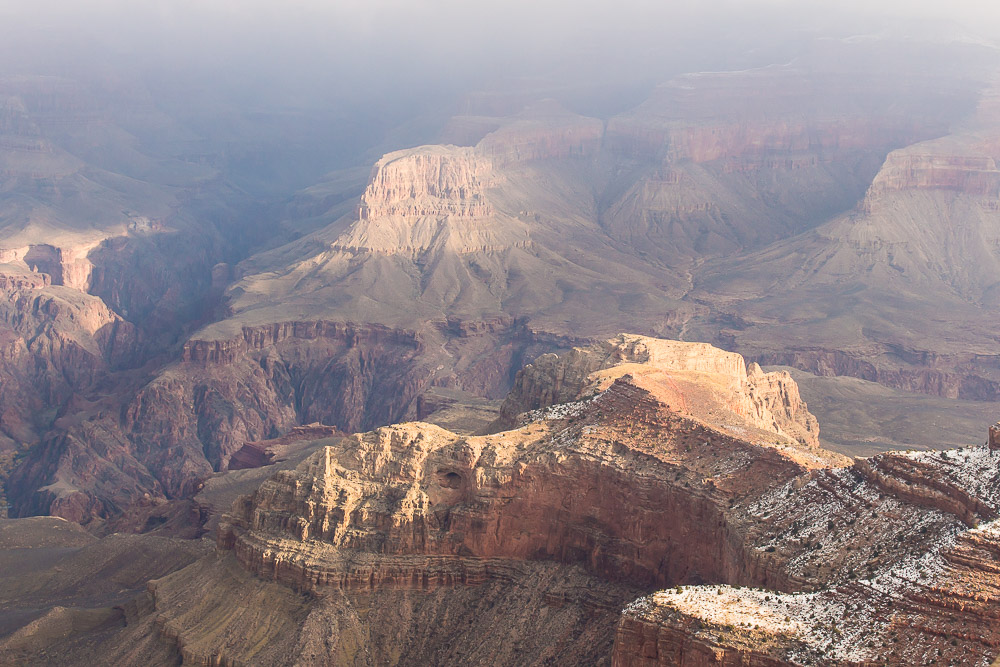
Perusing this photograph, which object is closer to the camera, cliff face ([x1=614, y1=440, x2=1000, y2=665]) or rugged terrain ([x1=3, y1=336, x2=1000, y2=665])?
cliff face ([x1=614, y1=440, x2=1000, y2=665])

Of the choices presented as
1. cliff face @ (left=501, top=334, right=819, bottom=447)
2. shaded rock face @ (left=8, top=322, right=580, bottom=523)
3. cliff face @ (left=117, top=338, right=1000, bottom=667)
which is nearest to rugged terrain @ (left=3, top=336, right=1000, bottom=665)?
cliff face @ (left=117, top=338, right=1000, bottom=667)

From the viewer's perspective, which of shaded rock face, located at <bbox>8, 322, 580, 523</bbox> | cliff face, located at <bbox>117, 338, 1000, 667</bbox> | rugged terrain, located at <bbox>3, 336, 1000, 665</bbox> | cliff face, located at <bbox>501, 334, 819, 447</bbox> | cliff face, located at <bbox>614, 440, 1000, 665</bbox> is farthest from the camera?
shaded rock face, located at <bbox>8, 322, 580, 523</bbox>

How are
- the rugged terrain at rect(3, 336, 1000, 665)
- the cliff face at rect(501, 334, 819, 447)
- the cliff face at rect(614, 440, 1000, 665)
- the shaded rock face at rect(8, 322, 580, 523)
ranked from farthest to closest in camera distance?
the shaded rock face at rect(8, 322, 580, 523) → the cliff face at rect(501, 334, 819, 447) → the rugged terrain at rect(3, 336, 1000, 665) → the cliff face at rect(614, 440, 1000, 665)

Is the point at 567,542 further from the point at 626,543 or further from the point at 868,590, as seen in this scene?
the point at 868,590

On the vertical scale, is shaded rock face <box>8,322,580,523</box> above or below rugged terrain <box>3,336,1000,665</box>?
below

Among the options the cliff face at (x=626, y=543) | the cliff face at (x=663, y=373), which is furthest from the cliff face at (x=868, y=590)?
the cliff face at (x=663, y=373)

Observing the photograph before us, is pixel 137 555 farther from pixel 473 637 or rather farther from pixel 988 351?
pixel 988 351

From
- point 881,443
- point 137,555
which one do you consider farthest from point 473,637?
point 881,443

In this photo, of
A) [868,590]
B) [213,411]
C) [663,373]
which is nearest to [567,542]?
[663,373]

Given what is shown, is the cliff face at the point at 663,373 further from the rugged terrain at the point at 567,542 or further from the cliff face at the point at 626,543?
the cliff face at the point at 626,543

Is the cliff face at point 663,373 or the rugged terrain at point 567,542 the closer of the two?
the rugged terrain at point 567,542

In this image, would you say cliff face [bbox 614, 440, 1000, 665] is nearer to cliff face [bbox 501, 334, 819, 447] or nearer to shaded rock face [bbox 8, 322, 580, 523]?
cliff face [bbox 501, 334, 819, 447]
